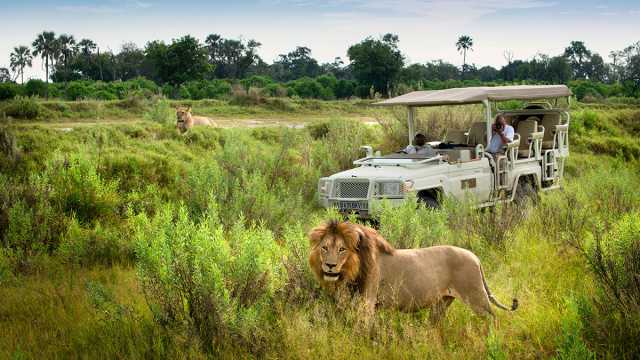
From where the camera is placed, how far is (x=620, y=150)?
23.9m

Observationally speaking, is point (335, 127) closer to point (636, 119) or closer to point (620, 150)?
point (620, 150)

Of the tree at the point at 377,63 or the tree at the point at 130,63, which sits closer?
the tree at the point at 377,63

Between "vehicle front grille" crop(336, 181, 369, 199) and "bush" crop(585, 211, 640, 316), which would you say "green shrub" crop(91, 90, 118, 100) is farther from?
"bush" crop(585, 211, 640, 316)

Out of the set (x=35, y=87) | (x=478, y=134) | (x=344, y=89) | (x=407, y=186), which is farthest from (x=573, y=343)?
(x=344, y=89)

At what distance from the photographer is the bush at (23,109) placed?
24992 mm

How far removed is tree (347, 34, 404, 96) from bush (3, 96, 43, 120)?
1539 inches

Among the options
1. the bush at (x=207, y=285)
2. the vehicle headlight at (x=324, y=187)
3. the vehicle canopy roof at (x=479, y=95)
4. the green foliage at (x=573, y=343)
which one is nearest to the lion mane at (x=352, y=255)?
the bush at (x=207, y=285)

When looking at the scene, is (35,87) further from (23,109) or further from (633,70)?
(633,70)

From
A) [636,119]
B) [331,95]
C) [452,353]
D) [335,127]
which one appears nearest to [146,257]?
[452,353]

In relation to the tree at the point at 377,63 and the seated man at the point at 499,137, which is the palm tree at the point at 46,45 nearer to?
the tree at the point at 377,63

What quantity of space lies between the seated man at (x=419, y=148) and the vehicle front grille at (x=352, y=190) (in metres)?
1.40

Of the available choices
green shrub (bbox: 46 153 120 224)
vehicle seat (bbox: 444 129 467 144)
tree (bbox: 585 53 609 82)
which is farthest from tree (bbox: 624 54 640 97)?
green shrub (bbox: 46 153 120 224)

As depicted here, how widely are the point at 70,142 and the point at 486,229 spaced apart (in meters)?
10.0

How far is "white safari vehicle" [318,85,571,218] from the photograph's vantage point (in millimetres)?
10641
